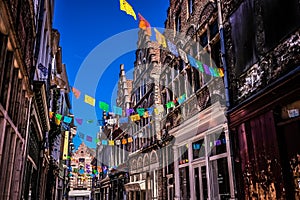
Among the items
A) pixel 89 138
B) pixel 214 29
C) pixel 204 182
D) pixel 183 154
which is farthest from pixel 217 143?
pixel 89 138

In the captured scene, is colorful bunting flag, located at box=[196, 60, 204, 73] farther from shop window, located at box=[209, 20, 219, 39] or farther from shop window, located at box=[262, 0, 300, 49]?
shop window, located at box=[262, 0, 300, 49]

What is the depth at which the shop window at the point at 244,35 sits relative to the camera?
694 cm

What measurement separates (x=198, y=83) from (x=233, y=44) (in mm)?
2928

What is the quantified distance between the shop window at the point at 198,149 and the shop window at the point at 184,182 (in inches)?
36.6

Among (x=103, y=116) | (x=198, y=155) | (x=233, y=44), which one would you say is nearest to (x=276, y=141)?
(x=233, y=44)

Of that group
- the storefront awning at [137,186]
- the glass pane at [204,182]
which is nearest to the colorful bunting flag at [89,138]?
the storefront awning at [137,186]

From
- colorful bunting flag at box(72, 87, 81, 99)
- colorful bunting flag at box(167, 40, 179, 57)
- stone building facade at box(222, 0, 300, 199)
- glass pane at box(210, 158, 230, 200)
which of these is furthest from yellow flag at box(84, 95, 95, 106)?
stone building facade at box(222, 0, 300, 199)

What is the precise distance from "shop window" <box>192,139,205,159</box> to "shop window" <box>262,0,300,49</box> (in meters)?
4.50

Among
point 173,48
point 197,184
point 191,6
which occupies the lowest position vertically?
point 197,184

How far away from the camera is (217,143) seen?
8555 mm

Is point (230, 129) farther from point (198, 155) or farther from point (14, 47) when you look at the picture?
point (14, 47)

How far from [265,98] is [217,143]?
289cm

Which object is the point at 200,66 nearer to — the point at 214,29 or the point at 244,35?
the point at 214,29

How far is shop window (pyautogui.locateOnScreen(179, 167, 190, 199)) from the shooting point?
10528 millimetres
